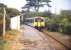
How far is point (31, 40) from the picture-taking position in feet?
6.24

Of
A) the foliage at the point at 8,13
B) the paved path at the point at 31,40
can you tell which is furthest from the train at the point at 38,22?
the foliage at the point at 8,13

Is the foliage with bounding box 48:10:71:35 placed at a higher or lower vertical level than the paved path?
higher

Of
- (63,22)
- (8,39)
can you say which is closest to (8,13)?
(8,39)

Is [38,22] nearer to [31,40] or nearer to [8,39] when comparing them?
[31,40]

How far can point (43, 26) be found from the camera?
192cm

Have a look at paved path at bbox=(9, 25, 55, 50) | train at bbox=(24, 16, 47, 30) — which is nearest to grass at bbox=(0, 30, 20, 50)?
paved path at bbox=(9, 25, 55, 50)

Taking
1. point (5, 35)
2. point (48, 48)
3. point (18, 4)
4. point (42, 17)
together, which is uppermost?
point (18, 4)

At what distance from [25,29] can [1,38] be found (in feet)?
0.76

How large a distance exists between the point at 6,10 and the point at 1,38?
0.84 feet

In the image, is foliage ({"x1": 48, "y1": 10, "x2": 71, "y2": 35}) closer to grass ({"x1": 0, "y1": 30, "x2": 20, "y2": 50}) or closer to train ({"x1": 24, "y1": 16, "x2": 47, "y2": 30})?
train ({"x1": 24, "y1": 16, "x2": 47, "y2": 30})

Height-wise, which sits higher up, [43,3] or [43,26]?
[43,3]

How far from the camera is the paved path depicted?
6.17 feet

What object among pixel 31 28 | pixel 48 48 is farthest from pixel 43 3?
pixel 48 48

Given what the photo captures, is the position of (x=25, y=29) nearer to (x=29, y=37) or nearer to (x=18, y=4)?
(x=29, y=37)
